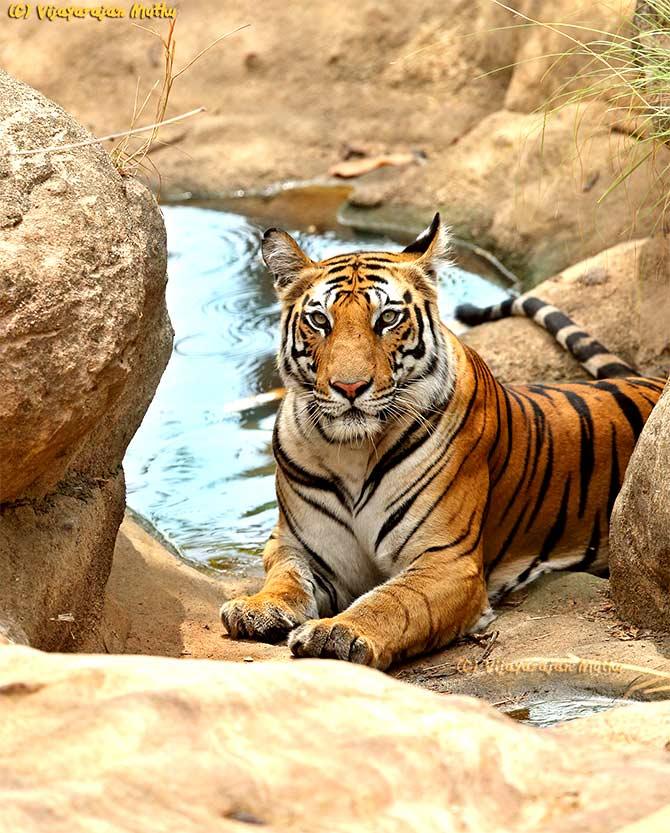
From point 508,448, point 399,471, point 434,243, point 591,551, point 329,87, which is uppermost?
point 329,87

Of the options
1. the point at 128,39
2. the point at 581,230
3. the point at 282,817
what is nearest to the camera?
the point at 282,817

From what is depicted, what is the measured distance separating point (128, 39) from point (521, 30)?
4426mm

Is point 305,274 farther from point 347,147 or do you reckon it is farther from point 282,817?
point 347,147

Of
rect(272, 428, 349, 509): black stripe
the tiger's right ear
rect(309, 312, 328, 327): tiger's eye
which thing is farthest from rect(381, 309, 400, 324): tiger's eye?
rect(272, 428, 349, 509): black stripe

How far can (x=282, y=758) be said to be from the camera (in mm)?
2285

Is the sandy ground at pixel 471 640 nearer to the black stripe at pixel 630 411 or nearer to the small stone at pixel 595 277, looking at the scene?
the black stripe at pixel 630 411

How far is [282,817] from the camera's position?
2203mm

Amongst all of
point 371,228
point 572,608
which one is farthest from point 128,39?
point 572,608

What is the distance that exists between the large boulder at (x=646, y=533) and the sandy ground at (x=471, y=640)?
9 centimetres

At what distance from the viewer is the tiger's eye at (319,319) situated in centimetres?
505

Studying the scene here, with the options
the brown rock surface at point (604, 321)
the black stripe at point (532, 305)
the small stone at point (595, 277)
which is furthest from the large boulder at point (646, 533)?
the small stone at point (595, 277)

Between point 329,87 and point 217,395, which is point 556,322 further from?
point 329,87

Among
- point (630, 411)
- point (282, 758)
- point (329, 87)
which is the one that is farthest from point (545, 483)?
point (329, 87)

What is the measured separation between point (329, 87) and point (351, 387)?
938 centimetres
